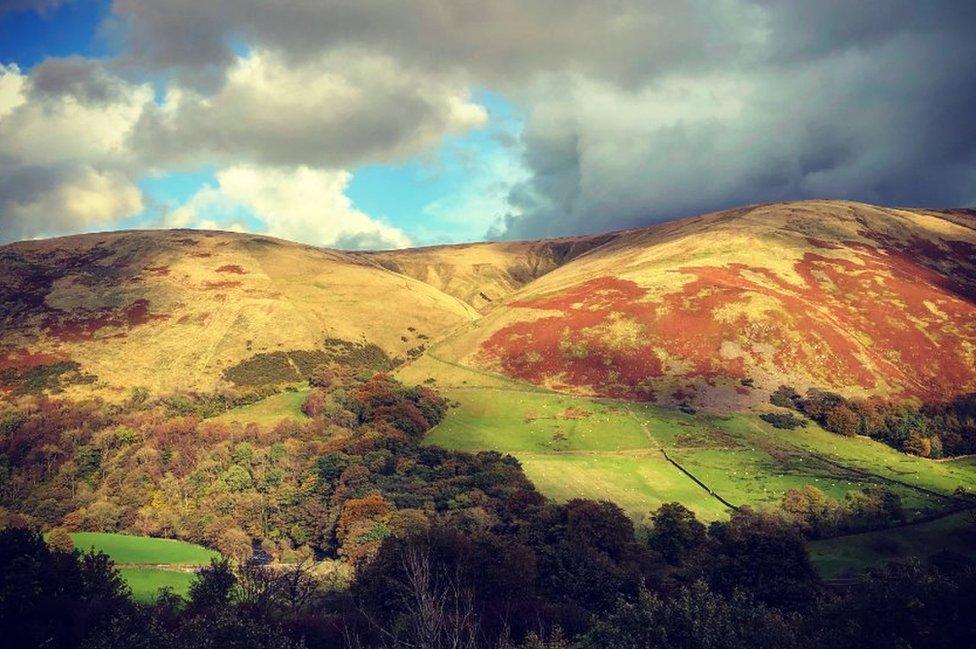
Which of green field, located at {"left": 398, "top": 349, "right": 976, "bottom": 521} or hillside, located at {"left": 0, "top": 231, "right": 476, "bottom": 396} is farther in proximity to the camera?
hillside, located at {"left": 0, "top": 231, "right": 476, "bottom": 396}

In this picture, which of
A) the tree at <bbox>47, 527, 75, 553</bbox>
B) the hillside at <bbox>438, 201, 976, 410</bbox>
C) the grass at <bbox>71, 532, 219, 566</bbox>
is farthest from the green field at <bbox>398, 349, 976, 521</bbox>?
the tree at <bbox>47, 527, 75, 553</bbox>

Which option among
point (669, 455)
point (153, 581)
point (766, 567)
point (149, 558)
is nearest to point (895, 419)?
point (669, 455)

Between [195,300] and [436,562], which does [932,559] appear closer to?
[436,562]

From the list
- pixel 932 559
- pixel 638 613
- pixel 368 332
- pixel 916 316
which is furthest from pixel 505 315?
pixel 638 613

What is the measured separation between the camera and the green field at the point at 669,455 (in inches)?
2512

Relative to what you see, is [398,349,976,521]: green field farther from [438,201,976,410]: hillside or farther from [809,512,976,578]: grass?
[438,201,976,410]: hillside

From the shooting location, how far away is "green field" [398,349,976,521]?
63.8 metres

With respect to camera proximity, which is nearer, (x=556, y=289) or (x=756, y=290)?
(x=756, y=290)

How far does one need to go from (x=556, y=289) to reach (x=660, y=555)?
94.2 meters

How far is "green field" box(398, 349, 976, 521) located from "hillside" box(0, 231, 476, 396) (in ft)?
180

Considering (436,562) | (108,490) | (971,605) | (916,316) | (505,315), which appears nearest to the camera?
(971,605)

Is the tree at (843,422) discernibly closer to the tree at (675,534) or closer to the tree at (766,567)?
the tree at (675,534)

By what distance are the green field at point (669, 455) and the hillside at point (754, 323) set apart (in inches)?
317

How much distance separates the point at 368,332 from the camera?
486ft
